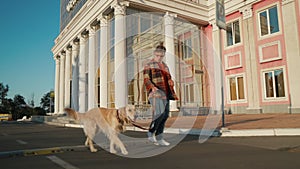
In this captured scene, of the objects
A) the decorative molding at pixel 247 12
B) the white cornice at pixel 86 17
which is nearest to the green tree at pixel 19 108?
the white cornice at pixel 86 17

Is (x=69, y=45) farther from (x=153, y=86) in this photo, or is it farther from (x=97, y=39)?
(x=153, y=86)

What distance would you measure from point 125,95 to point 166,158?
45.2 feet

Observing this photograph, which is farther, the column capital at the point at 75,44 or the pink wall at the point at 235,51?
the column capital at the point at 75,44

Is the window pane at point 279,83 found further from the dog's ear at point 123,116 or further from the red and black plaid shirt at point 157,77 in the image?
Result: the dog's ear at point 123,116

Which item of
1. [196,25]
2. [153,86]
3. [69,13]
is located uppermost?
[69,13]

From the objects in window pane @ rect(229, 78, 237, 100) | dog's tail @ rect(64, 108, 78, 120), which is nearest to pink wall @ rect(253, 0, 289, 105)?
window pane @ rect(229, 78, 237, 100)

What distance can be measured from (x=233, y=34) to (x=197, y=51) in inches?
172

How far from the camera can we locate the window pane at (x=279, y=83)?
17547 millimetres

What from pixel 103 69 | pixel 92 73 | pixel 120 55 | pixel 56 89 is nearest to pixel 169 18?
pixel 120 55

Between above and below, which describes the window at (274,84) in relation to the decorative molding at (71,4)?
below

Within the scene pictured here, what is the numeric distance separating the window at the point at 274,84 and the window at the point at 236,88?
7.14 feet

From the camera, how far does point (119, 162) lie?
3494mm

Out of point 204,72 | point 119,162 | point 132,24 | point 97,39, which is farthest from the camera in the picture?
point 204,72

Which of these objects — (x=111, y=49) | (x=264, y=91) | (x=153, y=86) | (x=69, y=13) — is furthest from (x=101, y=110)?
(x=69, y=13)
